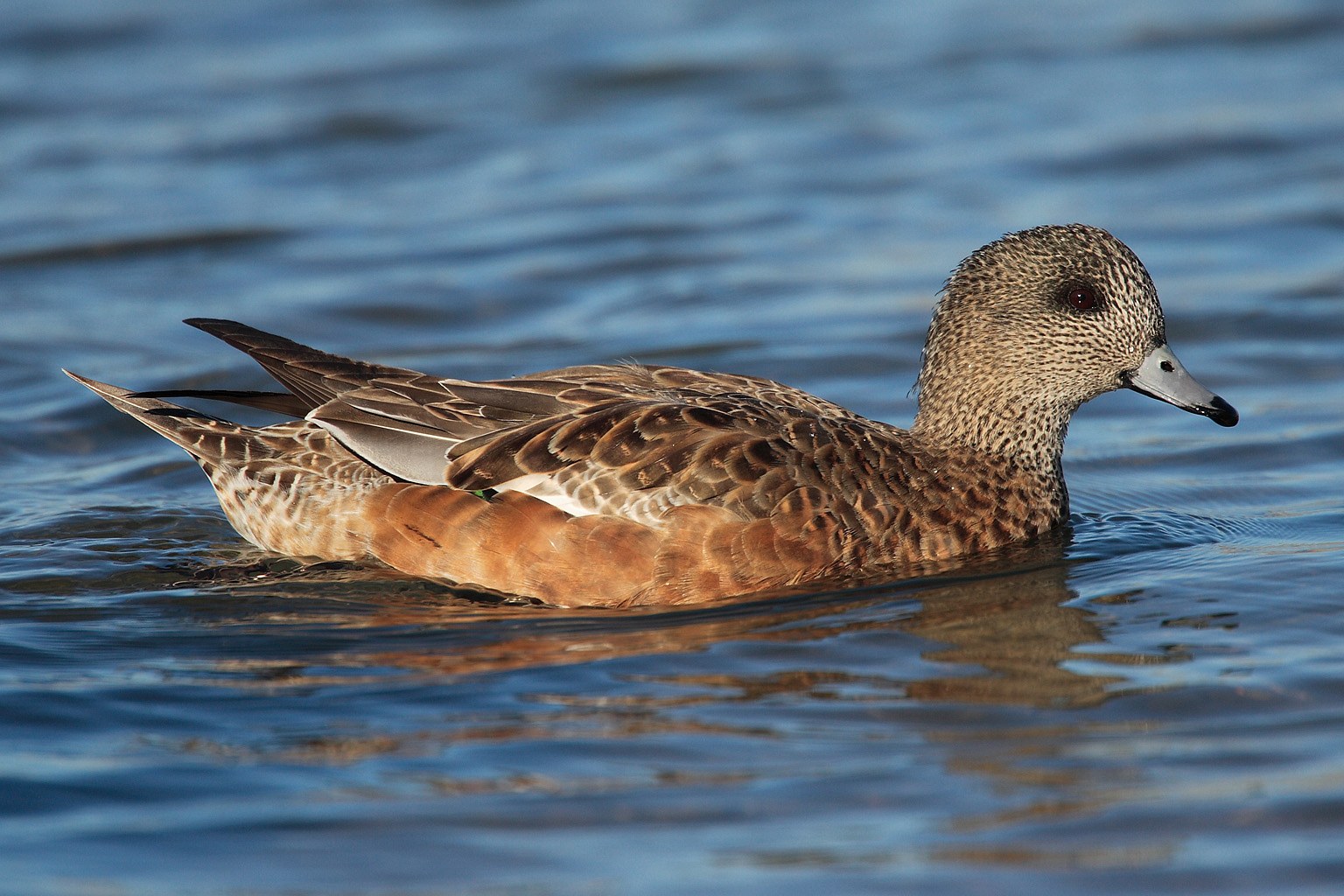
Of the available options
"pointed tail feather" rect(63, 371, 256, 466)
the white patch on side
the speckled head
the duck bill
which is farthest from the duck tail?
the duck bill

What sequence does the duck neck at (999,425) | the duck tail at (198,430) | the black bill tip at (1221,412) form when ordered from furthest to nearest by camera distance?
the duck tail at (198,430)
the duck neck at (999,425)
the black bill tip at (1221,412)

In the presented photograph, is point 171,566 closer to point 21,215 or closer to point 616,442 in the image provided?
point 616,442

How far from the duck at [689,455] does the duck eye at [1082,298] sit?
0.03ft

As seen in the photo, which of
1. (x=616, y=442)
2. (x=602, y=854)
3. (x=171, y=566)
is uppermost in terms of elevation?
(x=616, y=442)

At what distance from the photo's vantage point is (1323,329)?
936cm

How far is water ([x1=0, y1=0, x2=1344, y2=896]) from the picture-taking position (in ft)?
14.4

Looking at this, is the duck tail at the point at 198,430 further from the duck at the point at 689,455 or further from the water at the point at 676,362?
the water at the point at 676,362

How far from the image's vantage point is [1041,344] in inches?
257

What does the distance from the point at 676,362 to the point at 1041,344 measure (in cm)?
312

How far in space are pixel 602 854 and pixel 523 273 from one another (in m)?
6.88

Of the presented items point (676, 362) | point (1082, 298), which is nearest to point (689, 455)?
point (1082, 298)

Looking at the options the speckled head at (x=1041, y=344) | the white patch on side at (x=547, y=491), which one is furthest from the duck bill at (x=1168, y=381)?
the white patch on side at (x=547, y=491)

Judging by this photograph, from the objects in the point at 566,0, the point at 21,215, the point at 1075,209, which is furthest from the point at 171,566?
the point at 566,0

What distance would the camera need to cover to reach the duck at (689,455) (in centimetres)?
596
